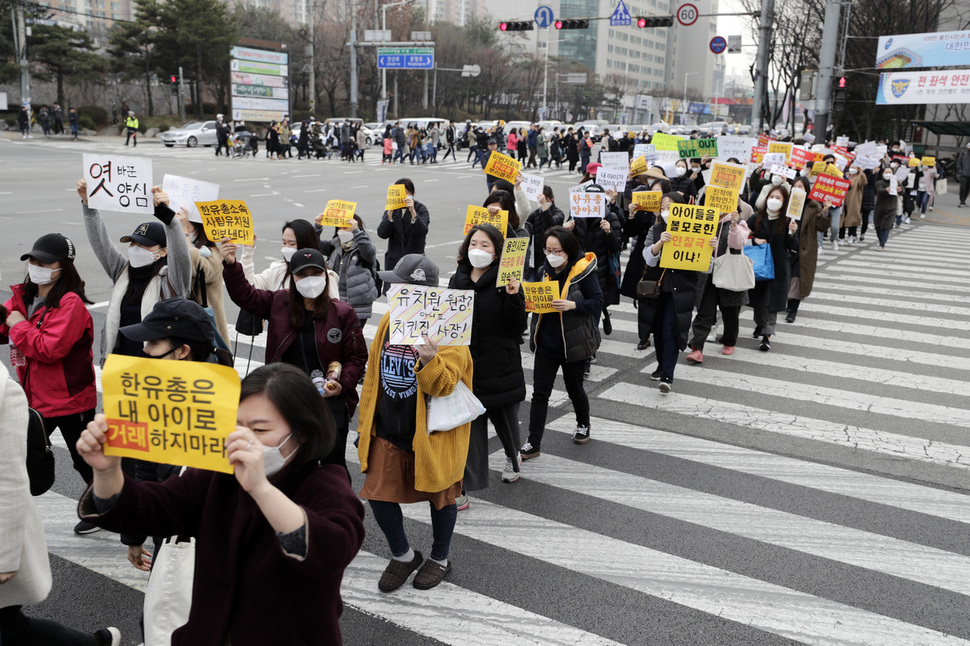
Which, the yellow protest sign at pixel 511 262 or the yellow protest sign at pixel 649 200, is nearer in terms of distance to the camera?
the yellow protest sign at pixel 511 262

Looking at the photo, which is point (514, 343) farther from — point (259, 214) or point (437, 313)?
point (259, 214)

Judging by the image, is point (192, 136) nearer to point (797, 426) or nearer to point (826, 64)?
point (826, 64)

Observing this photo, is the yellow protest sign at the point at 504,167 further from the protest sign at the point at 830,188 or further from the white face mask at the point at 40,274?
the protest sign at the point at 830,188

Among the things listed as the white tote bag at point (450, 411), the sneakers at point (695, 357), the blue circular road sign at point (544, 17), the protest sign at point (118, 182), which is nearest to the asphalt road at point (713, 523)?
the sneakers at point (695, 357)

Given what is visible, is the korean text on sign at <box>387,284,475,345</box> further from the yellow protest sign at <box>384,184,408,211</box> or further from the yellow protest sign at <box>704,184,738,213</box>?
the yellow protest sign at <box>704,184,738,213</box>

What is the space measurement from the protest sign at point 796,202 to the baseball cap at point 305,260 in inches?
280

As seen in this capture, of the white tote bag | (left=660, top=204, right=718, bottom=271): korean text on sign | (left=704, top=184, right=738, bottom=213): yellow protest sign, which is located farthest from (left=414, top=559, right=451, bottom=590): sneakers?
(left=704, top=184, right=738, bottom=213): yellow protest sign

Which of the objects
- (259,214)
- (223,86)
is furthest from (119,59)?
(259,214)

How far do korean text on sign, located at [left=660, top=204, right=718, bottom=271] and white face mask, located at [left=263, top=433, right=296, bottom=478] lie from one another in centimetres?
591

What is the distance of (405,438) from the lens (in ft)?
13.8

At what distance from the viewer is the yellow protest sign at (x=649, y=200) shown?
30.3 ft

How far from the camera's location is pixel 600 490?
18.9ft

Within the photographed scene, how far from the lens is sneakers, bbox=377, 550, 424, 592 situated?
4.38 metres

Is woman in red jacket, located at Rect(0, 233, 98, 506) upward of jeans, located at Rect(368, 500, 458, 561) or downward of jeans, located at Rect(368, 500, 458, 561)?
upward
